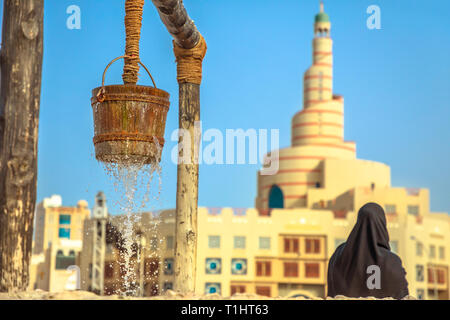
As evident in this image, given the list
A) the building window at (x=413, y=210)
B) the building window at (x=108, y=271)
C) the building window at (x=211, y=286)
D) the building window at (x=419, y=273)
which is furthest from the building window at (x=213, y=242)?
the building window at (x=413, y=210)

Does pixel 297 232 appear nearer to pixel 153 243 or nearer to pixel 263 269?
pixel 263 269

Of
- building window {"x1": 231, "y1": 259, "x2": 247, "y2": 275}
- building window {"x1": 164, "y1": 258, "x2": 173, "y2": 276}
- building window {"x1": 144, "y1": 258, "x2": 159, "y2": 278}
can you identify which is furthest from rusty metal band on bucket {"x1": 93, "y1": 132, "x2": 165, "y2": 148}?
building window {"x1": 144, "y1": 258, "x2": 159, "y2": 278}

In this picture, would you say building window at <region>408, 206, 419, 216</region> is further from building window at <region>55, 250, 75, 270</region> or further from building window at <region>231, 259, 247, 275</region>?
building window at <region>55, 250, 75, 270</region>

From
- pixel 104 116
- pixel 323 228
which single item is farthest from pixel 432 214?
pixel 104 116

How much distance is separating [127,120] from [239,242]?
37.1m

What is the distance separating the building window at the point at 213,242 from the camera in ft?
139

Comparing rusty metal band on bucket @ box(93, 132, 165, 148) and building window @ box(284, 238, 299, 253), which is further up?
building window @ box(284, 238, 299, 253)

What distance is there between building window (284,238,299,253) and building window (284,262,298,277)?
82 centimetres

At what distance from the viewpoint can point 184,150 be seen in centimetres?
747

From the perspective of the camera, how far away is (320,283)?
4259 centimetres

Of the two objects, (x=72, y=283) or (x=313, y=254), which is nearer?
(x=313, y=254)

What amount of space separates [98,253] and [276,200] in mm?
12756

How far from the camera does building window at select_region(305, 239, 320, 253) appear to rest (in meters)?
43.0
